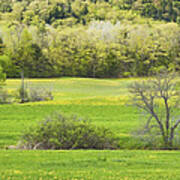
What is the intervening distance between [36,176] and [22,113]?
23674mm

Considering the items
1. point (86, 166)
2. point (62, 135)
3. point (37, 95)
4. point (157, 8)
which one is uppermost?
point (86, 166)

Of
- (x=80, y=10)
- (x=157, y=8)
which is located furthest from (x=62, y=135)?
(x=157, y=8)

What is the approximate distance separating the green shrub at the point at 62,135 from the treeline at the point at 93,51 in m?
62.6

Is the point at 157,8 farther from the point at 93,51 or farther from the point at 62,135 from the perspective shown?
the point at 62,135

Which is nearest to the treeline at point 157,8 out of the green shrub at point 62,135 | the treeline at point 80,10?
the treeline at point 80,10

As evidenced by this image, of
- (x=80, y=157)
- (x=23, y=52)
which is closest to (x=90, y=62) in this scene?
(x=23, y=52)

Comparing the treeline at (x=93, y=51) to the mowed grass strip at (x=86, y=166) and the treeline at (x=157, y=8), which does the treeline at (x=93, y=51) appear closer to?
the treeline at (x=157, y=8)

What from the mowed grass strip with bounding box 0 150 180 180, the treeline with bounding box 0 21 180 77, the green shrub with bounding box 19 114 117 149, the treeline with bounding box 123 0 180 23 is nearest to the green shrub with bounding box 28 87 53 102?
the green shrub with bounding box 19 114 117 149

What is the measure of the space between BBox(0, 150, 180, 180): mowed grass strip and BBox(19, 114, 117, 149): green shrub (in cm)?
339

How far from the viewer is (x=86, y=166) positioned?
1266cm

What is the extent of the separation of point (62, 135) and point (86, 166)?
668cm

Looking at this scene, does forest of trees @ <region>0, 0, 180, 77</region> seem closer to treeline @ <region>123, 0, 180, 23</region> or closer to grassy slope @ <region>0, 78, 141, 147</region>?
treeline @ <region>123, 0, 180, 23</region>

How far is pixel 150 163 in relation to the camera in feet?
44.1

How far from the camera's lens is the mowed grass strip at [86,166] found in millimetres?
10875
